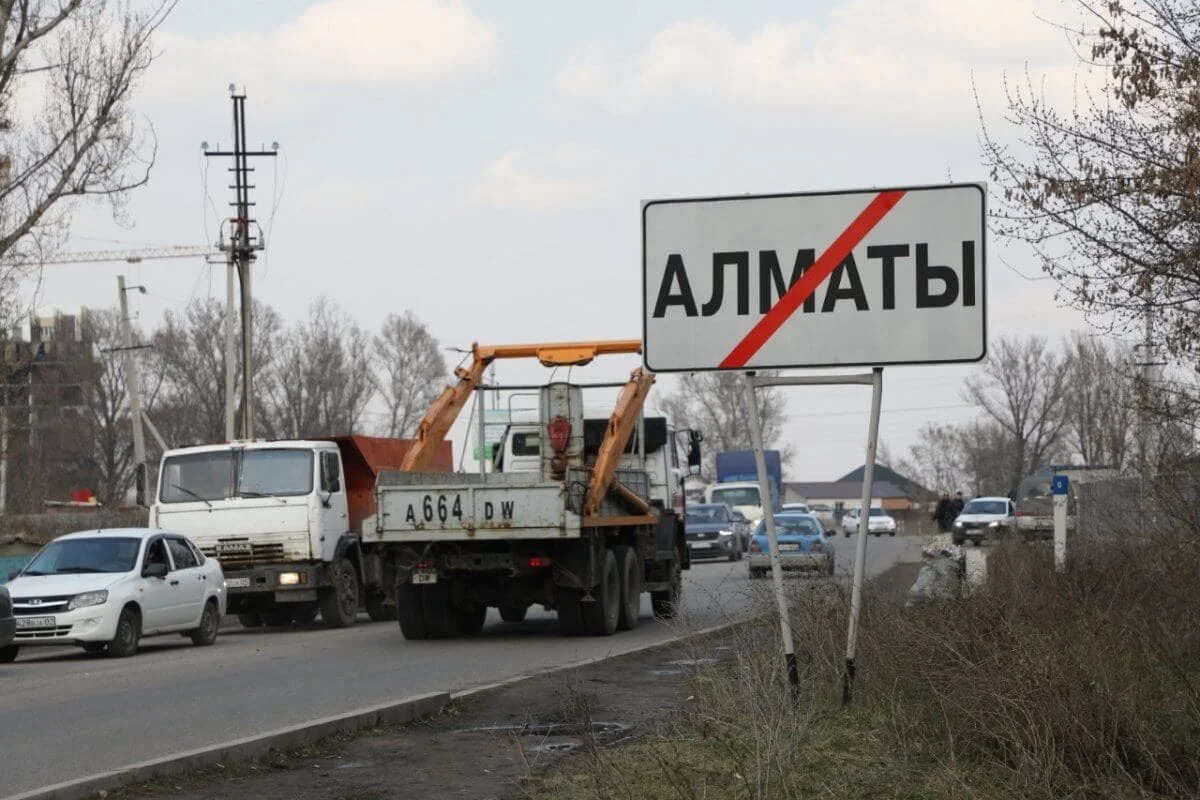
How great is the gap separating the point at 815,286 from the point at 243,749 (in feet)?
14.6

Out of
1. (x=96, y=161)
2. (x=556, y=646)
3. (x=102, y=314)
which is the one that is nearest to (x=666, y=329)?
(x=556, y=646)

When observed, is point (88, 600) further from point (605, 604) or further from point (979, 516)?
point (979, 516)

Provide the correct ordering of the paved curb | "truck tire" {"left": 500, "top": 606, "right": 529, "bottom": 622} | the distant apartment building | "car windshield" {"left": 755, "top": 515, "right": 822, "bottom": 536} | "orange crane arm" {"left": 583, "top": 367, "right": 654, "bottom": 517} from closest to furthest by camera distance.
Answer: the paved curb, "orange crane arm" {"left": 583, "top": 367, "right": 654, "bottom": 517}, "truck tire" {"left": 500, "top": 606, "right": 529, "bottom": 622}, "car windshield" {"left": 755, "top": 515, "right": 822, "bottom": 536}, the distant apartment building

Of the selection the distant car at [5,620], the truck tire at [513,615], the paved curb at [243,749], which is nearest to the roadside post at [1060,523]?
the paved curb at [243,749]

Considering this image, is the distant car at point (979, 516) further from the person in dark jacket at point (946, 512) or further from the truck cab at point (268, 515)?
the truck cab at point (268, 515)

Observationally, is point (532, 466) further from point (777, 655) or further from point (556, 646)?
point (777, 655)

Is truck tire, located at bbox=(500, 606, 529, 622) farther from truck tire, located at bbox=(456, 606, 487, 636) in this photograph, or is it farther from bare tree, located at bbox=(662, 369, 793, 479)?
bare tree, located at bbox=(662, 369, 793, 479)

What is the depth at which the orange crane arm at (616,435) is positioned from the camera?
66.3ft

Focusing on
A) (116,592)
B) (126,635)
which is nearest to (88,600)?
(116,592)

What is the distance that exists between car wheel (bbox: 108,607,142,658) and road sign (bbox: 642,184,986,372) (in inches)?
550

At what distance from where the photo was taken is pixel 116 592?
20328 mm

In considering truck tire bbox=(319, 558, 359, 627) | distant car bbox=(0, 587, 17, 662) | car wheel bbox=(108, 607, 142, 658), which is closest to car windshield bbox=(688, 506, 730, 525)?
truck tire bbox=(319, 558, 359, 627)

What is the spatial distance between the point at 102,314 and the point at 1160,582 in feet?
286

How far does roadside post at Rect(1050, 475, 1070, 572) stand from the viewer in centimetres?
1692
